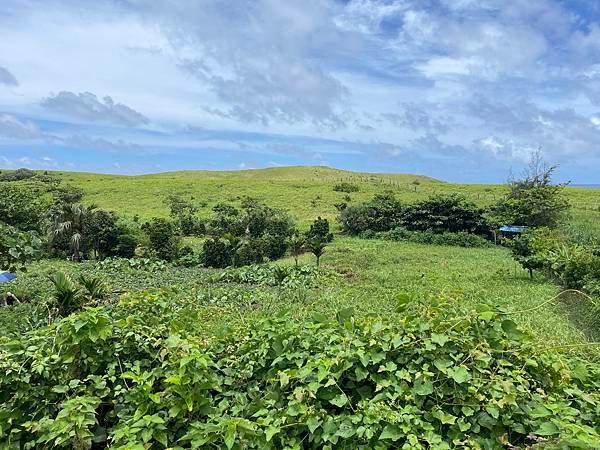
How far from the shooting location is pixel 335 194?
37125 mm

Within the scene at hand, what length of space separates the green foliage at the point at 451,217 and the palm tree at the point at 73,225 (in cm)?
1483

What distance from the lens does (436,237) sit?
21.6m

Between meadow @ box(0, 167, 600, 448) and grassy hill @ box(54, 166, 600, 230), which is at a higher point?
grassy hill @ box(54, 166, 600, 230)

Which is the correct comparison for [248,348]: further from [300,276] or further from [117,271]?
[117,271]

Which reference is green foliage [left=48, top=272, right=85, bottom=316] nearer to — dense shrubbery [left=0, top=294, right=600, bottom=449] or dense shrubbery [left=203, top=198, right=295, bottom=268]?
dense shrubbery [left=0, top=294, right=600, bottom=449]

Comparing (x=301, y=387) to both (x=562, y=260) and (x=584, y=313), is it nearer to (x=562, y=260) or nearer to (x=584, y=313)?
(x=584, y=313)

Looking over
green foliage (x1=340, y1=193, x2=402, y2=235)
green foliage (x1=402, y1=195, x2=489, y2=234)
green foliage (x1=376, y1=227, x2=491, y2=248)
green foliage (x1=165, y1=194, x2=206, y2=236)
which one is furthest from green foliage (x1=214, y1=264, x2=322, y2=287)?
green foliage (x1=165, y1=194, x2=206, y2=236)

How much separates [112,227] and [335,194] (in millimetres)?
20875

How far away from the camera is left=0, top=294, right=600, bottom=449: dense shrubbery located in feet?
8.23

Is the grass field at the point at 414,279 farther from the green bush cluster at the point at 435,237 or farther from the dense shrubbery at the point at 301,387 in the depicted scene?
the green bush cluster at the point at 435,237

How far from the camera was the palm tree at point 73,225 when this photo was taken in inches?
730

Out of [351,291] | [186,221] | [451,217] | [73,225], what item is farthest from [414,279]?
[186,221]

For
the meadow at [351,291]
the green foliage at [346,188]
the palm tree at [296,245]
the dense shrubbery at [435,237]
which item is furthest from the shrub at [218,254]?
the green foliage at [346,188]

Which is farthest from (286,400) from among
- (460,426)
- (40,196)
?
(40,196)
